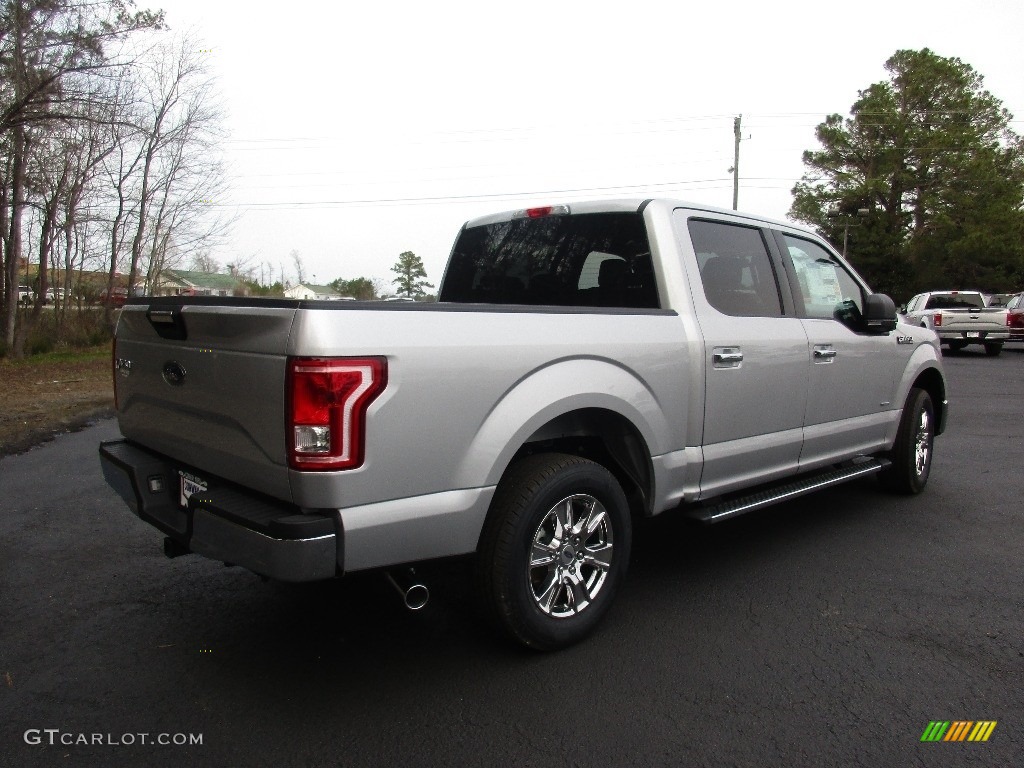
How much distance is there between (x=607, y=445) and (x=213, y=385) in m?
1.71

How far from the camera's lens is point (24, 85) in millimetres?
12227

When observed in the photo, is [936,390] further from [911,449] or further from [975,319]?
[975,319]

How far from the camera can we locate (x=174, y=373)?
3.02m

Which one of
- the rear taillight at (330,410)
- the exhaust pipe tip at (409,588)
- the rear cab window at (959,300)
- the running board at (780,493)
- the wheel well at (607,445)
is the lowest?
the exhaust pipe tip at (409,588)

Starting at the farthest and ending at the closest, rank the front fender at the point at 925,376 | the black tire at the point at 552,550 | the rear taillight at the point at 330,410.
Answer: the front fender at the point at 925,376 → the black tire at the point at 552,550 → the rear taillight at the point at 330,410

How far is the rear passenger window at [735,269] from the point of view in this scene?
3910 millimetres

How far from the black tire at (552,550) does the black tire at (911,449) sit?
121 inches

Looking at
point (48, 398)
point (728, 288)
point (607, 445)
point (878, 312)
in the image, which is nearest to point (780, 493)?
point (728, 288)

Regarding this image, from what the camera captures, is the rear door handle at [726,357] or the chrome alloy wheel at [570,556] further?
the rear door handle at [726,357]

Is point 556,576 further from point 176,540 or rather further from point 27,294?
point 27,294

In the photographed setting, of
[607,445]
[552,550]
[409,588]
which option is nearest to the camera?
[409,588]

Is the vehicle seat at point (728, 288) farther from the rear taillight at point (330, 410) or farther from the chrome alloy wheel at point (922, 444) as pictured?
the chrome alloy wheel at point (922, 444)

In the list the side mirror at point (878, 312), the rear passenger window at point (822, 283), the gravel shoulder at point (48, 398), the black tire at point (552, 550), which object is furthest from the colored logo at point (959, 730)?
the gravel shoulder at point (48, 398)

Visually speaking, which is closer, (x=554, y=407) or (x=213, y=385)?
(x=213, y=385)
